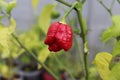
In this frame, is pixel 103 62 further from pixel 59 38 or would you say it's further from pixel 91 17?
pixel 91 17

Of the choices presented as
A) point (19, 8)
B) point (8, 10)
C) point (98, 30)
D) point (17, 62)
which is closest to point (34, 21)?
point (19, 8)

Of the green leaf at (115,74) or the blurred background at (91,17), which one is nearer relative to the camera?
the green leaf at (115,74)

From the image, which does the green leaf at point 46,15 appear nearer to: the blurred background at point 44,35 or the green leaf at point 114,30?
the green leaf at point 114,30

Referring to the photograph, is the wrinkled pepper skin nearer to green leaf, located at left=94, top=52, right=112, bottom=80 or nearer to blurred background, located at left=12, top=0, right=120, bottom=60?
green leaf, located at left=94, top=52, right=112, bottom=80

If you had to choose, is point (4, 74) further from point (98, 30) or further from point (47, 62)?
point (98, 30)

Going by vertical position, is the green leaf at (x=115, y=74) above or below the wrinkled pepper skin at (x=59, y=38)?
below

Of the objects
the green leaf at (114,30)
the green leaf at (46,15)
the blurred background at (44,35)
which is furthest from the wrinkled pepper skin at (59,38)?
the blurred background at (44,35)

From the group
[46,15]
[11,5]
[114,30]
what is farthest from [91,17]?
[114,30]
